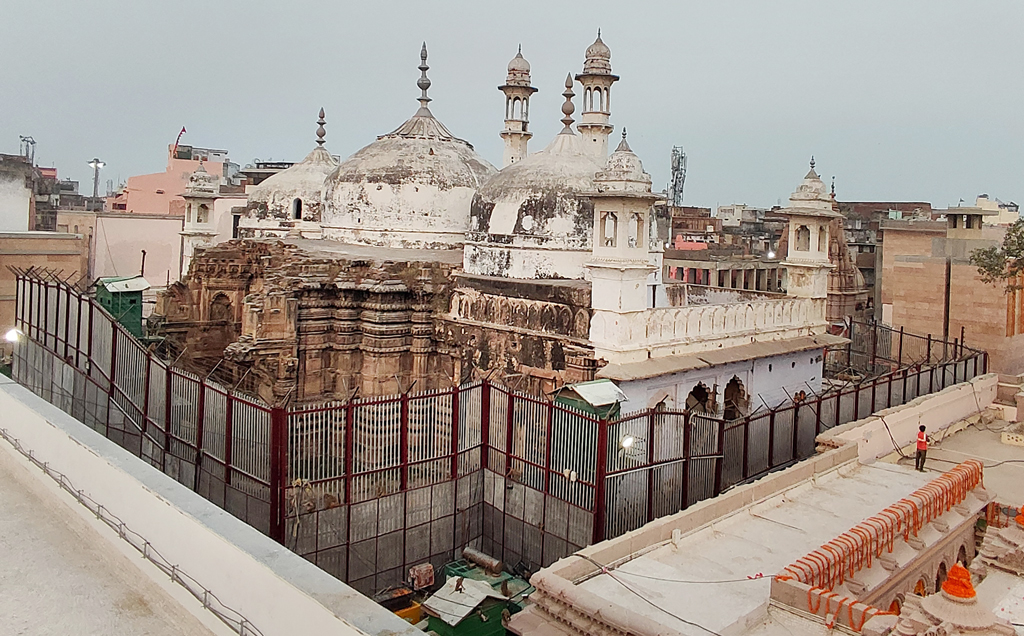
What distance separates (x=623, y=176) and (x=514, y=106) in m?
11.2

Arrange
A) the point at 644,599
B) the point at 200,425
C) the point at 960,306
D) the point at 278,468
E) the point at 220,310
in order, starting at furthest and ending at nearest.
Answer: the point at 960,306, the point at 220,310, the point at 200,425, the point at 278,468, the point at 644,599

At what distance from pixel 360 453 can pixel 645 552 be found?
379cm

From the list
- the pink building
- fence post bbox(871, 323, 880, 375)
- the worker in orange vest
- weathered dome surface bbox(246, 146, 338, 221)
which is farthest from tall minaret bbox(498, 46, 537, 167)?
the pink building

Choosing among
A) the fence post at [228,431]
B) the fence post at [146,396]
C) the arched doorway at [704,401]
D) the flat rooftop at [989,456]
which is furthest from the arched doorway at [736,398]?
the fence post at [146,396]

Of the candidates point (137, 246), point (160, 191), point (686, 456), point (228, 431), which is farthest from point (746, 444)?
point (160, 191)

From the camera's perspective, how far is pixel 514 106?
2294cm

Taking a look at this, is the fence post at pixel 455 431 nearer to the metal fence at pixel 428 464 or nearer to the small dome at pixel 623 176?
the metal fence at pixel 428 464

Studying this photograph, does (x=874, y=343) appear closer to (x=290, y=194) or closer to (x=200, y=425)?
(x=290, y=194)

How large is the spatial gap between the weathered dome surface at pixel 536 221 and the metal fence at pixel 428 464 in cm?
446

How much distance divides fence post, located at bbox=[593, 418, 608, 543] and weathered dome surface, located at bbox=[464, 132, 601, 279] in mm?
5490

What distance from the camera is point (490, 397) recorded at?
34.0ft

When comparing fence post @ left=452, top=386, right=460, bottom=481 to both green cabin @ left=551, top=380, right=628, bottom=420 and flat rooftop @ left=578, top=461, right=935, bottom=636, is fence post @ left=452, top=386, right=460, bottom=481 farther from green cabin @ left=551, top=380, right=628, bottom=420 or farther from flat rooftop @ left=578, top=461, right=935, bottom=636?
flat rooftop @ left=578, top=461, right=935, bottom=636

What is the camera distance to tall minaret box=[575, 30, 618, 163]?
817 inches

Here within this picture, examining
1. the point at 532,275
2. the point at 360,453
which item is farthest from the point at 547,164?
the point at 360,453
